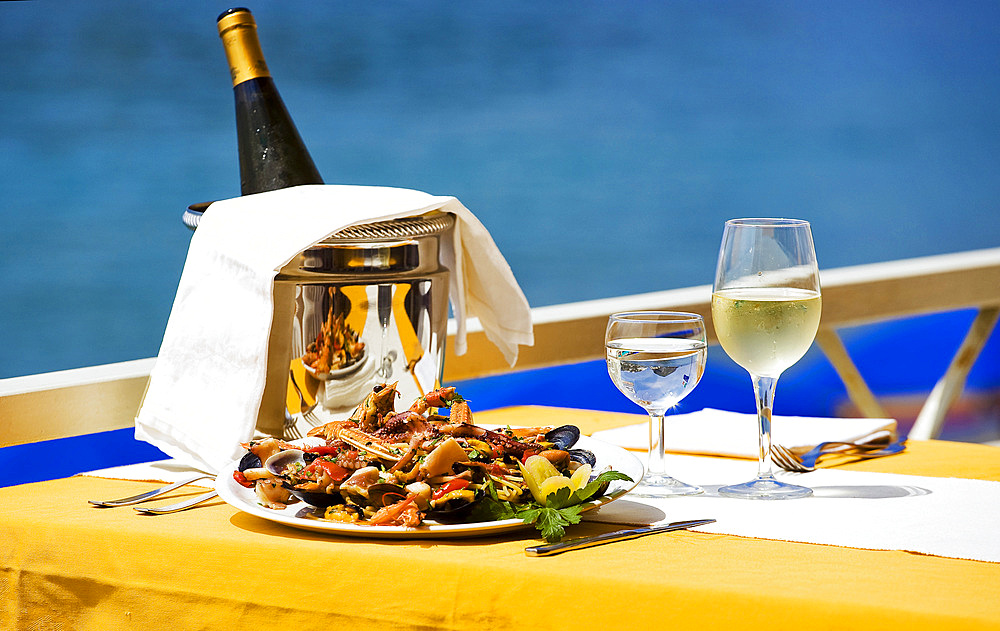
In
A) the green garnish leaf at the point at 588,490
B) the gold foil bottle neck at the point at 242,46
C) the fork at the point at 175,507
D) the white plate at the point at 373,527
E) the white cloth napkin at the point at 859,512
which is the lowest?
the fork at the point at 175,507

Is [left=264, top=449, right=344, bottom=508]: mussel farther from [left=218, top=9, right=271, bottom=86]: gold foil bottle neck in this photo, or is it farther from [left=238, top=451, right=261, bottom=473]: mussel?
[left=218, top=9, right=271, bottom=86]: gold foil bottle neck

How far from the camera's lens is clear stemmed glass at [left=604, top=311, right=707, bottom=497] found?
2.59ft

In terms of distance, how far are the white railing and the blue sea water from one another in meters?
5.04

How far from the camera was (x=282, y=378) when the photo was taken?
0.94m

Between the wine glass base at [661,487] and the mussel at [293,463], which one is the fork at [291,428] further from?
the wine glass base at [661,487]

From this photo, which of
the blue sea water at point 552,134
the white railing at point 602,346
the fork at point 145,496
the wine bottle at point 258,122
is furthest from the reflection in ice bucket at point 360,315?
the blue sea water at point 552,134

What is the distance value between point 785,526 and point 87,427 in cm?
90

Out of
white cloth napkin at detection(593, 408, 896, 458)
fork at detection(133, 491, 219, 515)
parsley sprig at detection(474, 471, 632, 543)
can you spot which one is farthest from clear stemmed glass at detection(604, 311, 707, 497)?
fork at detection(133, 491, 219, 515)

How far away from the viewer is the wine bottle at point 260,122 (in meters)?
1.12

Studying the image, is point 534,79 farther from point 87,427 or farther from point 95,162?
point 87,427

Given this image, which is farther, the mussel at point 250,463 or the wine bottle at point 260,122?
the wine bottle at point 260,122

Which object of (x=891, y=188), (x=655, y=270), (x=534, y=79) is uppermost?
(x=534, y=79)

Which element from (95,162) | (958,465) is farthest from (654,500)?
(95,162)

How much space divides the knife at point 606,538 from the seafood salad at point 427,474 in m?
0.01
